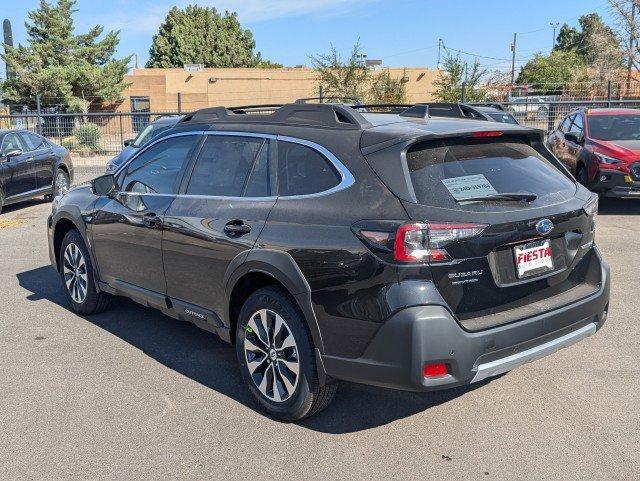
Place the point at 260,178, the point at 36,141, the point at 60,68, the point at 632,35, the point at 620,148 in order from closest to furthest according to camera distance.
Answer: the point at 260,178
the point at 620,148
the point at 36,141
the point at 632,35
the point at 60,68

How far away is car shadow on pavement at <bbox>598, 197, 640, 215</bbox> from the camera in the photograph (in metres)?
11.1

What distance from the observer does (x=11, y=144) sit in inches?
487

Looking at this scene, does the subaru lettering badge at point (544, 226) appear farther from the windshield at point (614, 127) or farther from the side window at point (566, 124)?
the side window at point (566, 124)

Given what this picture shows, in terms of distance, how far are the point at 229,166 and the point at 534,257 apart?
204 cm

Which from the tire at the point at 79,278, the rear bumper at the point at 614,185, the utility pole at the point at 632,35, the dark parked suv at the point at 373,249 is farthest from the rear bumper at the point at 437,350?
the utility pole at the point at 632,35

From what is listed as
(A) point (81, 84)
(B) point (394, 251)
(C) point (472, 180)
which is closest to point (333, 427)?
(B) point (394, 251)

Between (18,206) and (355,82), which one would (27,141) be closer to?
(18,206)

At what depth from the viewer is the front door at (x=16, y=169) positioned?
39.2 ft

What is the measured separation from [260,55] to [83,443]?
8378 cm

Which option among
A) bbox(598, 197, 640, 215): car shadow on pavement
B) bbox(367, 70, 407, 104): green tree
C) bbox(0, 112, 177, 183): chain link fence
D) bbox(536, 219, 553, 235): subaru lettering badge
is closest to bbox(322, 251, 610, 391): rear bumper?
bbox(536, 219, 553, 235): subaru lettering badge

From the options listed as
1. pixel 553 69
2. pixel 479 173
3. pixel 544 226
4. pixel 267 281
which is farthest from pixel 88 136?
pixel 553 69

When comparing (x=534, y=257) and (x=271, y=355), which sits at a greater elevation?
(x=534, y=257)

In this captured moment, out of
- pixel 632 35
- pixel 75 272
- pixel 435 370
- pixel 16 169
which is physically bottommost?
pixel 75 272

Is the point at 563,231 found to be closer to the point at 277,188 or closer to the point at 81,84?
the point at 277,188
